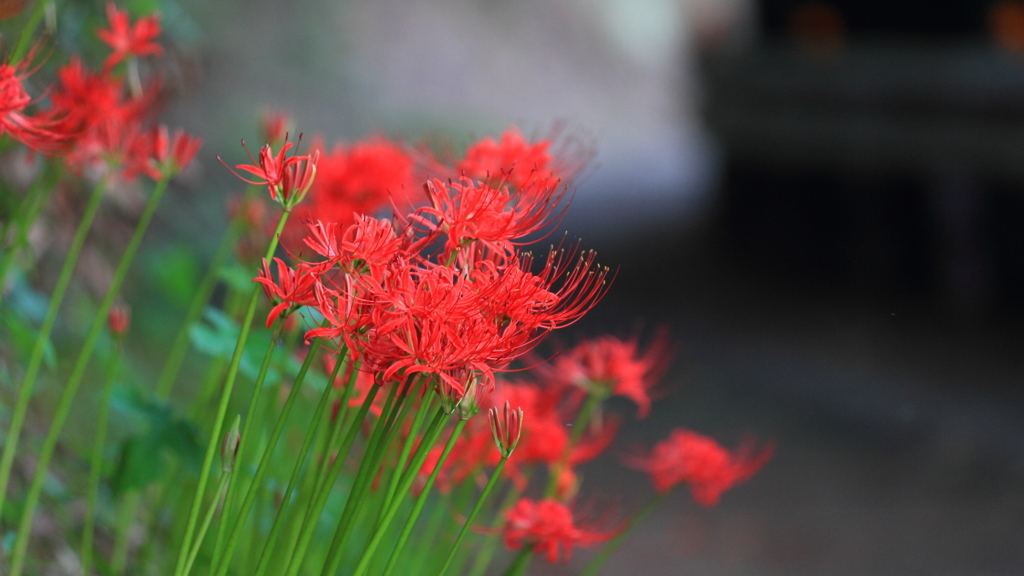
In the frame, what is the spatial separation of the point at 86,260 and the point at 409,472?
3.39 feet

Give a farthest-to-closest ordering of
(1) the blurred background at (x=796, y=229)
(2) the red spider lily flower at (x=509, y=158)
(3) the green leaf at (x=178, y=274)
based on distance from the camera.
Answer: (1) the blurred background at (x=796, y=229) < (3) the green leaf at (x=178, y=274) < (2) the red spider lily flower at (x=509, y=158)

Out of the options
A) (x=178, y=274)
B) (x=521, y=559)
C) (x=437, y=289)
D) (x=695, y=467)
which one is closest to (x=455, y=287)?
(x=437, y=289)

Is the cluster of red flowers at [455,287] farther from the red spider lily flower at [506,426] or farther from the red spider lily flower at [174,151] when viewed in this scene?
the red spider lily flower at [174,151]

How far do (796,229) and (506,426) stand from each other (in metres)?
3.93

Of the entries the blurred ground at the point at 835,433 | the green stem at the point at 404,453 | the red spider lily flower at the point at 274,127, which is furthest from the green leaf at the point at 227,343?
the blurred ground at the point at 835,433

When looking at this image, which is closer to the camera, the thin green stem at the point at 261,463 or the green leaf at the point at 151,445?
the thin green stem at the point at 261,463

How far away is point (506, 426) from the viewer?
0.40 meters

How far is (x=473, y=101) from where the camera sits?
3746 mm

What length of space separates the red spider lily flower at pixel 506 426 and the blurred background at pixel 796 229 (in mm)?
988

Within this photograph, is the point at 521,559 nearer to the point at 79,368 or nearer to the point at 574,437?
the point at 574,437

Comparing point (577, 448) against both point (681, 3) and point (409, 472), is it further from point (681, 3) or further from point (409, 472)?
point (681, 3)

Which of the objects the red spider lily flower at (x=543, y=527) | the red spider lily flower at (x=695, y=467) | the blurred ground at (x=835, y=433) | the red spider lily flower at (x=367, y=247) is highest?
the blurred ground at (x=835, y=433)

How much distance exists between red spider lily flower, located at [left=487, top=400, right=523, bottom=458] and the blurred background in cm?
99

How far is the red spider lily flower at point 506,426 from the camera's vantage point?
394 millimetres
